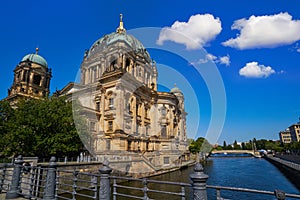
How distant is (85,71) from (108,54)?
7.72 metres

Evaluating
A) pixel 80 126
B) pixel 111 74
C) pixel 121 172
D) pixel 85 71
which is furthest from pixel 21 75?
pixel 121 172

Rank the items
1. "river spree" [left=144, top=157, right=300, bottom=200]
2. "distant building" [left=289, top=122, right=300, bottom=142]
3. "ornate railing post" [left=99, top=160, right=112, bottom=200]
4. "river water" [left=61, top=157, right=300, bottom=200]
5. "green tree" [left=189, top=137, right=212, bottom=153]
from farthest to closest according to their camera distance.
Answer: "distant building" [left=289, top=122, right=300, bottom=142] < "green tree" [left=189, top=137, right=212, bottom=153] < "river spree" [left=144, top=157, right=300, bottom=200] < "river water" [left=61, top=157, right=300, bottom=200] < "ornate railing post" [left=99, top=160, right=112, bottom=200]

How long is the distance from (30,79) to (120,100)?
23.3m

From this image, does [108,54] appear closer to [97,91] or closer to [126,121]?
[97,91]

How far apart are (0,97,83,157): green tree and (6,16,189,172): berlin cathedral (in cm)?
518

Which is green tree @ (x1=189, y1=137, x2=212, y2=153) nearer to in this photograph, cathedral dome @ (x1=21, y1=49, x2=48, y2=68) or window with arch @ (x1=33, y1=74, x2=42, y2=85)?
window with arch @ (x1=33, y1=74, x2=42, y2=85)

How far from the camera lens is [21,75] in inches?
1604

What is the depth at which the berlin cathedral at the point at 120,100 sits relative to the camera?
29984mm

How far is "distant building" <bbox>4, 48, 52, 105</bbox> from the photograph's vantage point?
3969 centimetres

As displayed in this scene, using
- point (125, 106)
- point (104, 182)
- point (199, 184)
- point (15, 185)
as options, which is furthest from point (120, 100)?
point (199, 184)

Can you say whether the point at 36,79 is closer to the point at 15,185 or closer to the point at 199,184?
the point at 15,185

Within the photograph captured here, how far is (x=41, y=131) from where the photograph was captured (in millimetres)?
22406

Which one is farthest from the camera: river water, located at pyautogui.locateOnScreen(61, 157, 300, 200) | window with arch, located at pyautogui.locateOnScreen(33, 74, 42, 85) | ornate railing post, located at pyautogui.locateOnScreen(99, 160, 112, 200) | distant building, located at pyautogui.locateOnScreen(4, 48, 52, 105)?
window with arch, located at pyautogui.locateOnScreen(33, 74, 42, 85)

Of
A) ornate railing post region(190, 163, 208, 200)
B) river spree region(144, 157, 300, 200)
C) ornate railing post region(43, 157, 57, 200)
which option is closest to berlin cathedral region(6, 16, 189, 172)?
river spree region(144, 157, 300, 200)
